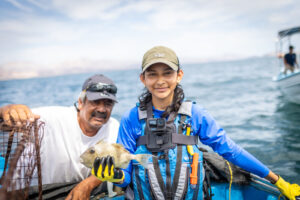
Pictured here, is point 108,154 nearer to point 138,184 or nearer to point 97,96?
point 138,184

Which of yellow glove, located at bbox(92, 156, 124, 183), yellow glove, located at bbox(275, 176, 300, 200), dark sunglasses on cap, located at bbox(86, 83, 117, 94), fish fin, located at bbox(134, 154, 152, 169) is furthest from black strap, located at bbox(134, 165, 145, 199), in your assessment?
yellow glove, located at bbox(275, 176, 300, 200)

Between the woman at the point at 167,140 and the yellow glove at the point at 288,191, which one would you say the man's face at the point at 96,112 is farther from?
the yellow glove at the point at 288,191

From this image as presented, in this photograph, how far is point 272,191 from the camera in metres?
3.46

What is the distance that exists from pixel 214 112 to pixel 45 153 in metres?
13.2

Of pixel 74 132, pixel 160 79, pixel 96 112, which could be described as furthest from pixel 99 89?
pixel 160 79

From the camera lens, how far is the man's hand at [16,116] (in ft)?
9.06

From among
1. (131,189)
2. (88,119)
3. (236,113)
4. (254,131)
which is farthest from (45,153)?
(236,113)

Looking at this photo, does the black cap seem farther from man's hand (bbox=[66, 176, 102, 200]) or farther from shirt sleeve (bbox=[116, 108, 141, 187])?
man's hand (bbox=[66, 176, 102, 200])

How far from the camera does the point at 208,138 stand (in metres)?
2.72

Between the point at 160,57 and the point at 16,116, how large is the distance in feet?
6.94

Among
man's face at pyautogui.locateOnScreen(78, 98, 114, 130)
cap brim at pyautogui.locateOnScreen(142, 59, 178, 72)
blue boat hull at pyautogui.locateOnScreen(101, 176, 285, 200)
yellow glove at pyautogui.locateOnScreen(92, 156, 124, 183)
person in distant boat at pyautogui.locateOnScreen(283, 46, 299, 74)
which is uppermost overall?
person in distant boat at pyautogui.locateOnScreen(283, 46, 299, 74)

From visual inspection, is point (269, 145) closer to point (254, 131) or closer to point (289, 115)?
point (254, 131)

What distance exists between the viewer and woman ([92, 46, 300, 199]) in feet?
8.72

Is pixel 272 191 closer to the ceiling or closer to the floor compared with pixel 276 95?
closer to the floor
